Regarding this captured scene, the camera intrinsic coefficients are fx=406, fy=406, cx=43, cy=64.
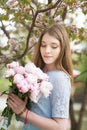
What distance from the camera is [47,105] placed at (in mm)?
2066

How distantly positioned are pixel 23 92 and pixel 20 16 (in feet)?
4.53

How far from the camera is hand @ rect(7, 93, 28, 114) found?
2.00 m

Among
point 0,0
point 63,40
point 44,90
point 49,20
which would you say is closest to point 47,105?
point 44,90

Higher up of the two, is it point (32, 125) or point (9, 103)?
point (9, 103)

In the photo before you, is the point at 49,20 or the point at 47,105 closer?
the point at 47,105

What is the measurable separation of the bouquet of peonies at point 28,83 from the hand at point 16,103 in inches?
0.8

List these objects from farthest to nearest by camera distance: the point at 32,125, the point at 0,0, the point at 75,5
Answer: the point at 75,5
the point at 0,0
the point at 32,125

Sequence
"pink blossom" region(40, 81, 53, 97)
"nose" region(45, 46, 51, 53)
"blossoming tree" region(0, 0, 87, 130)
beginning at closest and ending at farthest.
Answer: "pink blossom" region(40, 81, 53, 97), "nose" region(45, 46, 51, 53), "blossoming tree" region(0, 0, 87, 130)

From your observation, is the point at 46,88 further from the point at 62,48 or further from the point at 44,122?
the point at 62,48

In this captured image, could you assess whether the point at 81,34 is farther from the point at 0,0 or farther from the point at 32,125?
the point at 32,125

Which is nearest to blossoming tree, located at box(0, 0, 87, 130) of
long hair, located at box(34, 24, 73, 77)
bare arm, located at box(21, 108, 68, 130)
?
long hair, located at box(34, 24, 73, 77)

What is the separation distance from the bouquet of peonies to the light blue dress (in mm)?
48

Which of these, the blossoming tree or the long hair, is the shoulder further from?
the blossoming tree

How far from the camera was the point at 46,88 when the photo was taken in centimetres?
196
